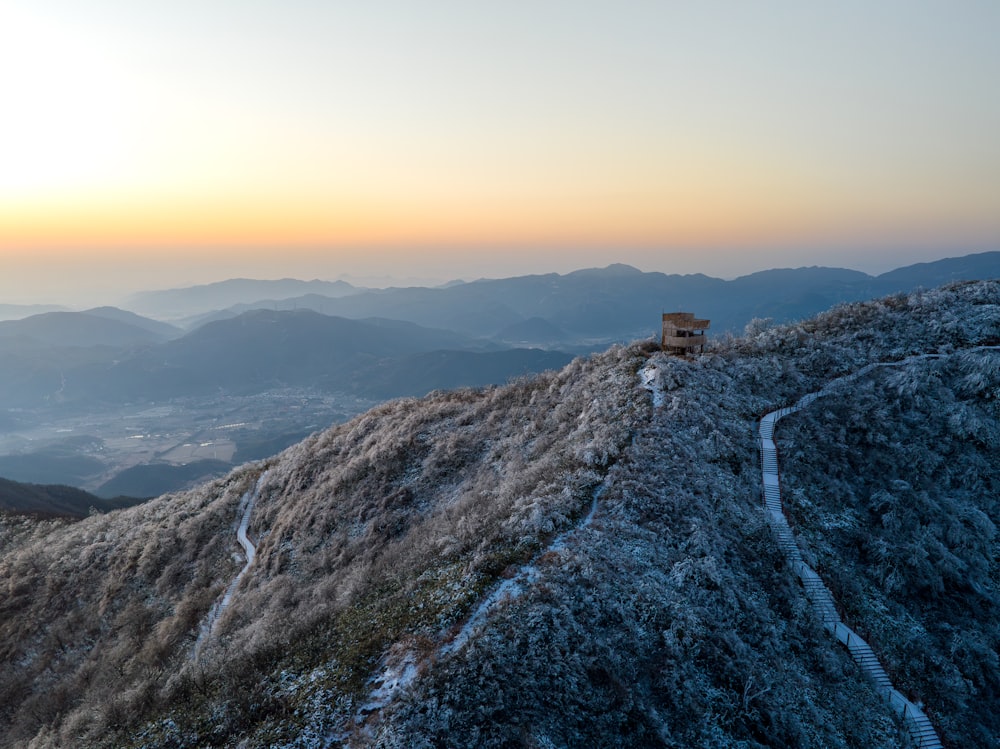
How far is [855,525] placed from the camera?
111 ft

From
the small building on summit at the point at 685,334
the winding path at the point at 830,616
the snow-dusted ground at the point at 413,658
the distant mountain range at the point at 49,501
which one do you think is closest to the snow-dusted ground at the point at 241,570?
the snow-dusted ground at the point at 413,658

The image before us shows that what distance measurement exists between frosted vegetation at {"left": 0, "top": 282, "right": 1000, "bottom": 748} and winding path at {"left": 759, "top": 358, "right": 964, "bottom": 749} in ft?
3.22

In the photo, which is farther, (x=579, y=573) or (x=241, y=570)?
(x=241, y=570)

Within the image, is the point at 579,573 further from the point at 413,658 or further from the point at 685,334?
the point at 685,334

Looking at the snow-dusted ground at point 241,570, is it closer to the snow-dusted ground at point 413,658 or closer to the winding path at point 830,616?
the snow-dusted ground at point 413,658

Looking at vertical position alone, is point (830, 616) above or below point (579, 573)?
below

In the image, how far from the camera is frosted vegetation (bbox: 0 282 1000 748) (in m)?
19.9

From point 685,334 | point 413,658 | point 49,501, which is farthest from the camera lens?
point 49,501

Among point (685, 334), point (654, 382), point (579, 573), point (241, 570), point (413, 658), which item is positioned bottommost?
point (241, 570)

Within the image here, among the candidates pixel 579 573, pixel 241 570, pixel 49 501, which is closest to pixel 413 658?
pixel 579 573

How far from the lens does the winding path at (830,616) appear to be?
77.9 feet

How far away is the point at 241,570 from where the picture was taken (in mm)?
46844

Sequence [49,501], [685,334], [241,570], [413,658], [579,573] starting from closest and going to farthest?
[413,658] → [579,573] → [241,570] → [685,334] → [49,501]

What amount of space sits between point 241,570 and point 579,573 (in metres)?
37.2
